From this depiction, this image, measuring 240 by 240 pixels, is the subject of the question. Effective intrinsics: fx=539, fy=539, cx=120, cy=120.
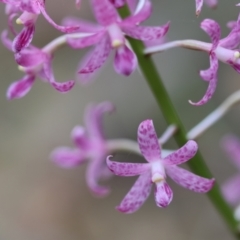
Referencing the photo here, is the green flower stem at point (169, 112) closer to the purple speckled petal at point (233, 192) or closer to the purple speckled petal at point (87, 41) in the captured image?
the purple speckled petal at point (87, 41)

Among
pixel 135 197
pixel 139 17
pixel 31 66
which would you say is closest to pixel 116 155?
pixel 31 66

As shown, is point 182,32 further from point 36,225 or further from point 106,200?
point 36,225

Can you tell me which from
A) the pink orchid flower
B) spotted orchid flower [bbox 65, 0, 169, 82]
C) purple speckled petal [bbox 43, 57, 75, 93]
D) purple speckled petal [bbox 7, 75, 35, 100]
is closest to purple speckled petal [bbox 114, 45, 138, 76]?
spotted orchid flower [bbox 65, 0, 169, 82]

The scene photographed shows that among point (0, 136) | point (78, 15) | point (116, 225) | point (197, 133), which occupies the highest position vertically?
point (197, 133)

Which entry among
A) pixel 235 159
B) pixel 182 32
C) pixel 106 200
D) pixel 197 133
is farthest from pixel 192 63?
pixel 197 133

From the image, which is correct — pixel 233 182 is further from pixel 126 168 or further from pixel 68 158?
pixel 126 168

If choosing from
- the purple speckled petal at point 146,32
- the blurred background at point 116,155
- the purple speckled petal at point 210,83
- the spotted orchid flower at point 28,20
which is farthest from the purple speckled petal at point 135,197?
the blurred background at point 116,155

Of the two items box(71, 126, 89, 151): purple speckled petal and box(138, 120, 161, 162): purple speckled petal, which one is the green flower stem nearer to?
box(138, 120, 161, 162): purple speckled petal
